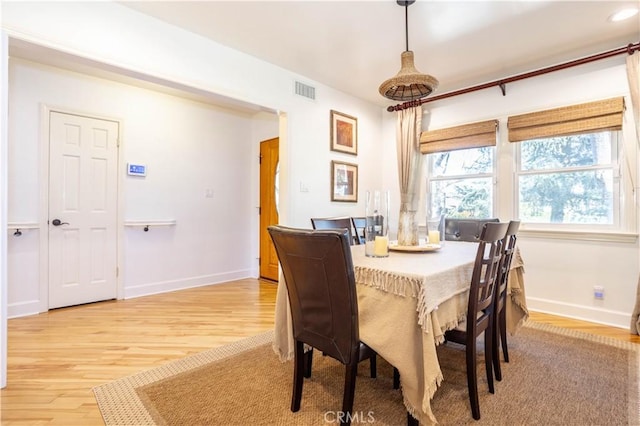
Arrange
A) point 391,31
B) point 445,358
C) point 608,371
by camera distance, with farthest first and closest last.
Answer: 1. point 391,31
2. point 445,358
3. point 608,371

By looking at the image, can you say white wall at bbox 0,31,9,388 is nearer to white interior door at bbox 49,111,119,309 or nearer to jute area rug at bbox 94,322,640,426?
jute area rug at bbox 94,322,640,426

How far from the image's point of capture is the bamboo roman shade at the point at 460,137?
143 inches

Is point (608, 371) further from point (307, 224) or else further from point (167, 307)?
point (167, 307)

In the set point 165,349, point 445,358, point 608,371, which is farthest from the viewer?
point 165,349

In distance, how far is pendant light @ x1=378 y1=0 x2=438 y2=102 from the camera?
2.16 metres

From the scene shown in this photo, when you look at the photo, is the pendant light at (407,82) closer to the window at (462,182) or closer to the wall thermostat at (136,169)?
the window at (462,182)

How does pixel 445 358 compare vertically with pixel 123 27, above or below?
below

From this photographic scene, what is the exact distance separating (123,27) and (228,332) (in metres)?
2.53

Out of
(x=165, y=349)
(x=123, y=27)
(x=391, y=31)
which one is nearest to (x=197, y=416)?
(x=165, y=349)

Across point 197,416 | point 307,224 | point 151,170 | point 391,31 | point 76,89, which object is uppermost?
point 391,31

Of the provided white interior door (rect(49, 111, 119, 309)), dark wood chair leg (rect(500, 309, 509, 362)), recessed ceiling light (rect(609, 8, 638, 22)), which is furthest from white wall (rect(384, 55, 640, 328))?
white interior door (rect(49, 111, 119, 309))

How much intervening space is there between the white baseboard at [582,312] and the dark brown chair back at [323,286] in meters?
2.90

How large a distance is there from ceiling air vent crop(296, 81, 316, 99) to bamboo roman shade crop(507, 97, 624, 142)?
216cm

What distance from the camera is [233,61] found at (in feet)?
10.2
